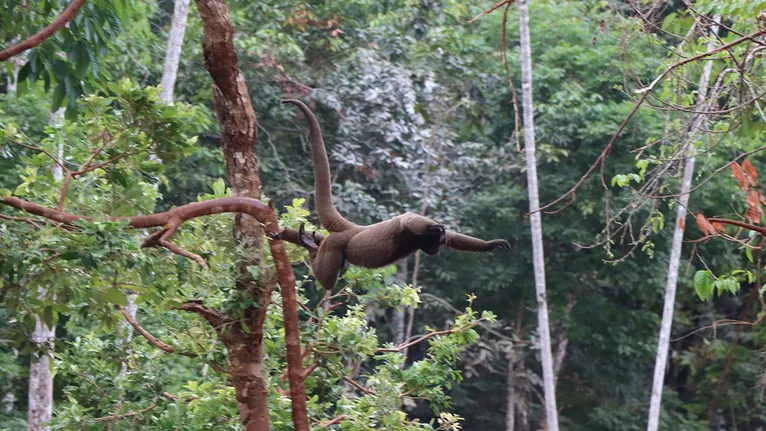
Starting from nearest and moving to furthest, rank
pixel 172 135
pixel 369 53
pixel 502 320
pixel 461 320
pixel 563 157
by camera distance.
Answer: pixel 172 135 < pixel 461 320 < pixel 369 53 < pixel 563 157 < pixel 502 320

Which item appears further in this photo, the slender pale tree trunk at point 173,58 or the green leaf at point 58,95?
the slender pale tree trunk at point 173,58

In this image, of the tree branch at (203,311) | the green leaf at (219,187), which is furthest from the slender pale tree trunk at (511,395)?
the tree branch at (203,311)

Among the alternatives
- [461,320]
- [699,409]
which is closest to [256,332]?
[461,320]

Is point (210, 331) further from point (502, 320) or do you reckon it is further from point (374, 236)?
point (502, 320)

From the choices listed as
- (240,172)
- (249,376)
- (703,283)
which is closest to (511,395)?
(703,283)

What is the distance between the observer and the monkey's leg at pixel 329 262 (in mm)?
5605

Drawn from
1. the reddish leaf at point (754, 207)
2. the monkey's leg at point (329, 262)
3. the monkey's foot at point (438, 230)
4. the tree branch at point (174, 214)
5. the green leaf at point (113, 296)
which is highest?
the monkey's leg at point (329, 262)

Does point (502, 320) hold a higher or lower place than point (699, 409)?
higher

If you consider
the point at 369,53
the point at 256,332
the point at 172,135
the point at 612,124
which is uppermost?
the point at 369,53

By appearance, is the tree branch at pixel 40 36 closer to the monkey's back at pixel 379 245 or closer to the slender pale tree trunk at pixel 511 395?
the monkey's back at pixel 379 245

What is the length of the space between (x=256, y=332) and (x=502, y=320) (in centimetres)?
1213

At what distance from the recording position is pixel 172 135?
4949 millimetres

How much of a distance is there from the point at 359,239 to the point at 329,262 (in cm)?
28

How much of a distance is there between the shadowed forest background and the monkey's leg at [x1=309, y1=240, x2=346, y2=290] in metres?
0.20
